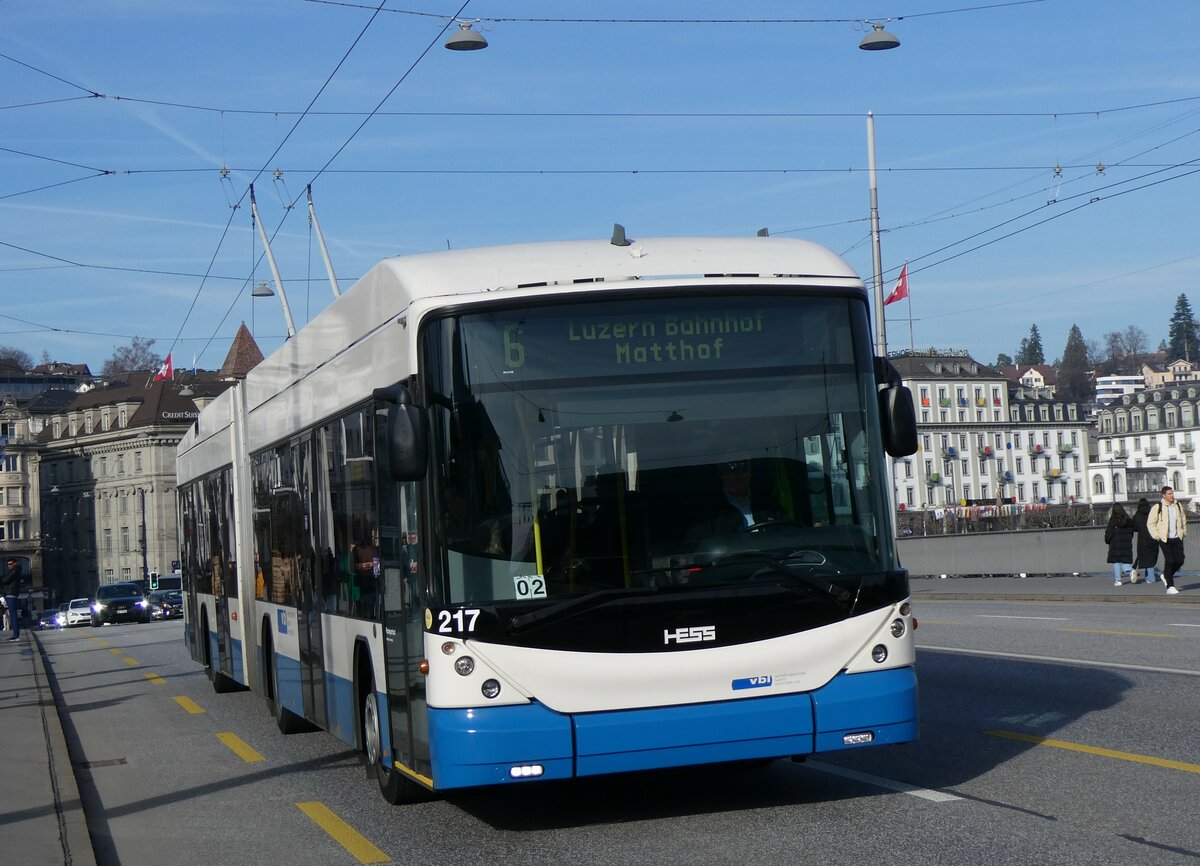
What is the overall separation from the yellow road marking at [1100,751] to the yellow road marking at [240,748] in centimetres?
546

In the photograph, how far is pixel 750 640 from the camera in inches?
324

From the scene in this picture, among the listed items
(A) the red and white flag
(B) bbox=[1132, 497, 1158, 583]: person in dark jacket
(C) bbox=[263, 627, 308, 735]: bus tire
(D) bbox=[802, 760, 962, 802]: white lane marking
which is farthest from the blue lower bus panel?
(A) the red and white flag

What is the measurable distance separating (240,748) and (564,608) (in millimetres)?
6447

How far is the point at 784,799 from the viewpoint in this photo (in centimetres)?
916

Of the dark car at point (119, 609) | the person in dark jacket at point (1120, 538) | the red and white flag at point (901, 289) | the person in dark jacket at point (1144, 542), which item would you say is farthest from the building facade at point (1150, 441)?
the person in dark jacket at point (1120, 538)

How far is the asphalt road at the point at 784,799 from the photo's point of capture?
25.3 ft

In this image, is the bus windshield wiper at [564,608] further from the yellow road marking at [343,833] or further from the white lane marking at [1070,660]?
the white lane marking at [1070,660]

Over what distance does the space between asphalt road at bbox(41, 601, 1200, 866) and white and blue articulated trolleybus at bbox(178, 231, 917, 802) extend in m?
0.44

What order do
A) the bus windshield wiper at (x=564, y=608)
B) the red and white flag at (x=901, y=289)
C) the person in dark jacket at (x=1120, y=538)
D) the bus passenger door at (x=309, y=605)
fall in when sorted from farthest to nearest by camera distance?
the red and white flag at (x=901, y=289), the person in dark jacket at (x=1120, y=538), the bus passenger door at (x=309, y=605), the bus windshield wiper at (x=564, y=608)

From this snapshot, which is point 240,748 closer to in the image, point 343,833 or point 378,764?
point 378,764

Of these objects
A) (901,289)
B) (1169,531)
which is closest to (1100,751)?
(1169,531)

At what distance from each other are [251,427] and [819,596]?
25.8ft

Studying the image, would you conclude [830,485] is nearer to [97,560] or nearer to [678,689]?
[678,689]

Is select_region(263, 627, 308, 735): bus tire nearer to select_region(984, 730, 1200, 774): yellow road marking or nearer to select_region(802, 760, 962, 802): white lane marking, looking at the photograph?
select_region(802, 760, 962, 802): white lane marking
